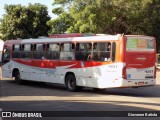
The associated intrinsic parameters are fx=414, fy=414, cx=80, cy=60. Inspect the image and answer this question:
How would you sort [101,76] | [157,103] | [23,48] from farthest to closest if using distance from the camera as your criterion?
[23,48]
[101,76]
[157,103]

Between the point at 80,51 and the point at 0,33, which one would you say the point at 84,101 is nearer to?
the point at 80,51

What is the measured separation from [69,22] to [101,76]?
79.5ft

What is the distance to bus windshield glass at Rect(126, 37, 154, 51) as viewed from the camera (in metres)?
18.2

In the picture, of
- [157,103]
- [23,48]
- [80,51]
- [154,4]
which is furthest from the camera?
[154,4]

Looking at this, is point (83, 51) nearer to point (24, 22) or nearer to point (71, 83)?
point (71, 83)

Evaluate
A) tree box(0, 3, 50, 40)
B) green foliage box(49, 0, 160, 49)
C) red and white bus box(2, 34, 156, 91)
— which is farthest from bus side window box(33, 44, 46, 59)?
tree box(0, 3, 50, 40)

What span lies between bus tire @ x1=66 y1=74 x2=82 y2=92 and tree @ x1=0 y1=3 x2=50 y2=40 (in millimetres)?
34067

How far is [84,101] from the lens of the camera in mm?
15883

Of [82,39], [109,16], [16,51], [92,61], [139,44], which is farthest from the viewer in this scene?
[109,16]

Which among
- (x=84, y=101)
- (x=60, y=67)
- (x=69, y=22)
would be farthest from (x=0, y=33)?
(x=84, y=101)

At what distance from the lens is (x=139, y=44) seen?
18547 mm

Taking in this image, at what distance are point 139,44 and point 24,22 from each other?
3878 centimetres

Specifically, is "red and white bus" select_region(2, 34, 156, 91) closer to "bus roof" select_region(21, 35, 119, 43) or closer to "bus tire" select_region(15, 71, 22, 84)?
"bus roof" select_region(21, 35, 119, 43)

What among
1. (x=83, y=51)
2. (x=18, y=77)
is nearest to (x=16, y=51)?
(x=18, y=77)
